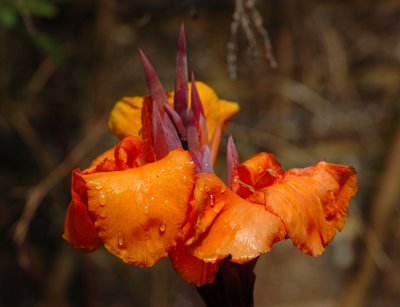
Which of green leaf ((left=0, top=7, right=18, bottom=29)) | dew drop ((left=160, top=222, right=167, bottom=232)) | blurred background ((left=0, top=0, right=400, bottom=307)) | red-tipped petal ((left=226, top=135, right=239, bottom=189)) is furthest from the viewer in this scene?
blurred background ((left=0, top=0, right=400, bottom=307))

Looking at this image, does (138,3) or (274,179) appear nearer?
(274,179)

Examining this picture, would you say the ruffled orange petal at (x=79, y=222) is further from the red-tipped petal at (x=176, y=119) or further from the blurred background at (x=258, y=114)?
the blurred background at (x=258, y=114)

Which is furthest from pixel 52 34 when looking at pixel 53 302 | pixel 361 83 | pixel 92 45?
pixel 361 83

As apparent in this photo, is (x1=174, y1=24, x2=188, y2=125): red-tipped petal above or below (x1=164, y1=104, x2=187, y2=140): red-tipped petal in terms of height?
above

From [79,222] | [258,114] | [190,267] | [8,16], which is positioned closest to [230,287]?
[190,267]

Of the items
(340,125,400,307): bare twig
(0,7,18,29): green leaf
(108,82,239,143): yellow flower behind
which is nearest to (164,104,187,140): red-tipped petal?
(108,82,239,143): yellow flower behind

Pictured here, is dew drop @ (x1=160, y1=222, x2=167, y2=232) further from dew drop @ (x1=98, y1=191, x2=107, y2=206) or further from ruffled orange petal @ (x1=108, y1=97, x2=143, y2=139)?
ruffled orange petal @ (x1=108, y1=97, x2=143, y2=139)

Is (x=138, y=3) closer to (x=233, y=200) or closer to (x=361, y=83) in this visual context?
(x=361, y=83)

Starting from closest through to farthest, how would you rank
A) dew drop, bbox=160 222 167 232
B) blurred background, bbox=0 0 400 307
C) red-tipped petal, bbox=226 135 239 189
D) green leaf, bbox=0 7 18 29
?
dew drop, bbox=160 222 167 232 < red-tipped petal, bbox=226 135 239 189 < green leaf, bbox=0 7 18 29 < blurred background, bbox=0 0 400 307
